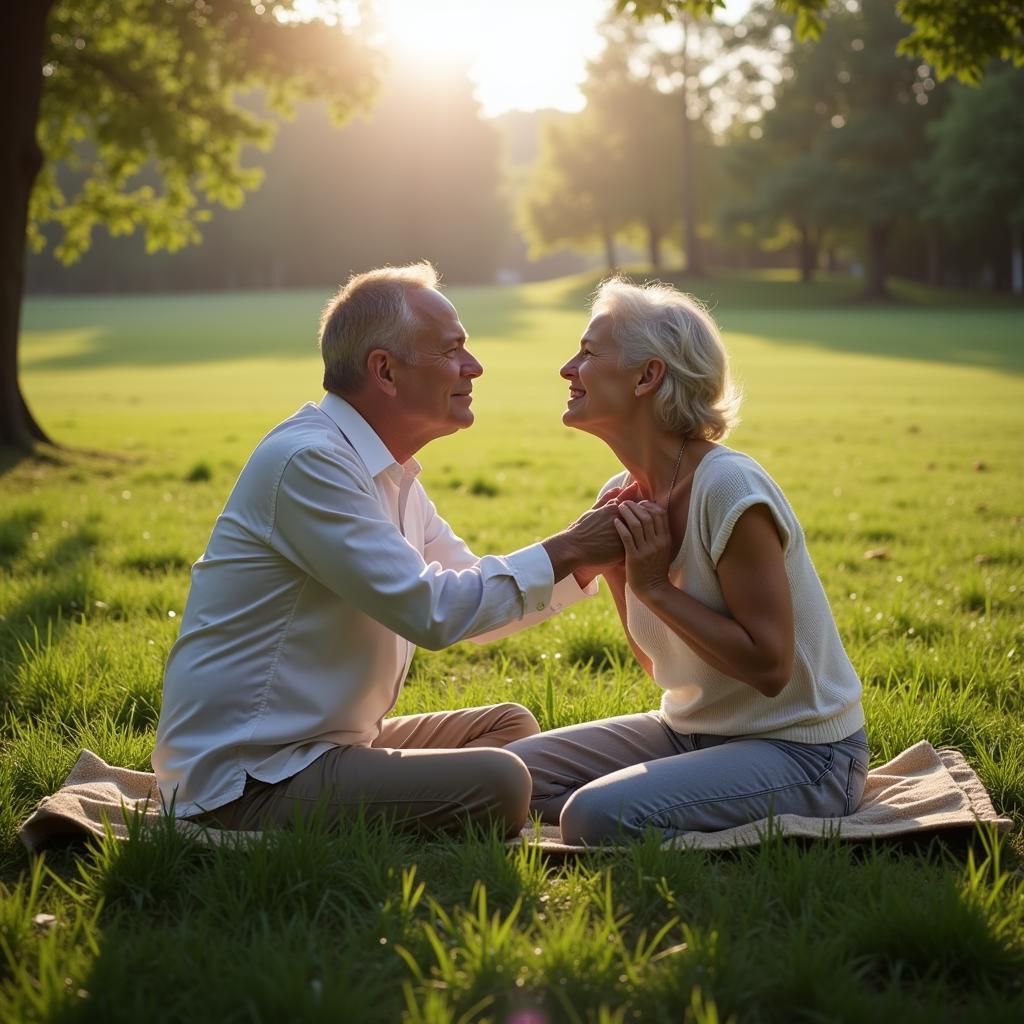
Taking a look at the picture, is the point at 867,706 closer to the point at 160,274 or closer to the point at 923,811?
the point at 923,811

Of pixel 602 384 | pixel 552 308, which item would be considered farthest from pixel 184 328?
pixel 602 384

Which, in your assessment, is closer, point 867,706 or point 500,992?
point 500,992

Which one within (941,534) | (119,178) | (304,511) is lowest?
(941,534)

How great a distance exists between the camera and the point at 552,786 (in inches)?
163

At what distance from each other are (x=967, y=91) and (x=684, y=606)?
56.7 meters

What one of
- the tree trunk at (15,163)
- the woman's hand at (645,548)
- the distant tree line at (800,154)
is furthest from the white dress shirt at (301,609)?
the distant tree line at (800,154)

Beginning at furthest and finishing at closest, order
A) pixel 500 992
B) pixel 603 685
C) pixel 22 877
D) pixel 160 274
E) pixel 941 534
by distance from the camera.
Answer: pixel 160 274
pixel 941 534
pixel 603 685
pixel 22 877
pixel 500 992

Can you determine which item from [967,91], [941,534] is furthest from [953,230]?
[941,534]

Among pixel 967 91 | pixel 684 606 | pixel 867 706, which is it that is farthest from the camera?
pixel 967 91

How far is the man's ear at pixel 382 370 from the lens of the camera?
3.81 metres

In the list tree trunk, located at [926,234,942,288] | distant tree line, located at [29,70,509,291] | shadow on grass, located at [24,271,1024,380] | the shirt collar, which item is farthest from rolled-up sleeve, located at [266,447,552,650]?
distant tree line, located at [29,70,509,291]

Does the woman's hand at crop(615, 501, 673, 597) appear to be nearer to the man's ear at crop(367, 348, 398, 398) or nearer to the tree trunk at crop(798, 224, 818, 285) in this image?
the man's ear at crop(367, 348, 398, 398)

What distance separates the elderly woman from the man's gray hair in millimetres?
620

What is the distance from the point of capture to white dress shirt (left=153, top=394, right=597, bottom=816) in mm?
3502
